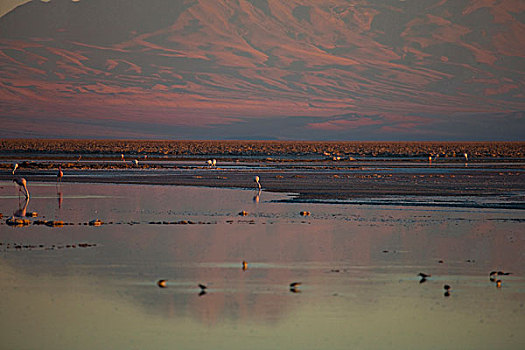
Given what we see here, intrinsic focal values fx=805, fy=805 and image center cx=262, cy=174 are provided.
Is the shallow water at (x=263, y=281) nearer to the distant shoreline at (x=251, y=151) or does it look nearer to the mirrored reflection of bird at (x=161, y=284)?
the mirrored reflection of bird at (x=161, y=284)

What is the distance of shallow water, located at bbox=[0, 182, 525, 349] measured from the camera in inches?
446

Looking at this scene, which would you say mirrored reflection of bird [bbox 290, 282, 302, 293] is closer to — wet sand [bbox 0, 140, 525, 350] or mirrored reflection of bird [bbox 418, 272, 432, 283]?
wet sand [bbox 0, 140, 525, 350]

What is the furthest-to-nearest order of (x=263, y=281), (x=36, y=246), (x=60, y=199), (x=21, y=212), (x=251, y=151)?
(x=251, y=151), (x=60, y=199), (x=21, y=212), (x=36, y=246), (x=263, y=281)

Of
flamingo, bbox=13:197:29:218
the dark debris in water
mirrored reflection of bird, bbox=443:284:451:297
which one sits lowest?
mirrored reflection of bird, bbox=443:284:451:297

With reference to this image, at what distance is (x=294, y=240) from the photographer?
19719 millimetres

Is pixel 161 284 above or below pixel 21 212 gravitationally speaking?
below

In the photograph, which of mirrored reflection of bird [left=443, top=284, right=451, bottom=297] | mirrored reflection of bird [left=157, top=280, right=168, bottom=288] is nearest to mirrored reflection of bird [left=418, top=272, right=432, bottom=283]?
mirrored reflection of bird [left=443, top=284, right=451, bottom=297]

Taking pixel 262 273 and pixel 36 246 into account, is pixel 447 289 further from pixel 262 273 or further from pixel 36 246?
pixel 36 246

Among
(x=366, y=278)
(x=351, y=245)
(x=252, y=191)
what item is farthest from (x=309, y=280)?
(x=252, y=191)

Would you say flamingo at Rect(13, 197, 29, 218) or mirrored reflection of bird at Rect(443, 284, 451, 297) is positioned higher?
flamingo at Rect(13, 197, 29, 218)

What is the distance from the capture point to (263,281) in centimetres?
1465

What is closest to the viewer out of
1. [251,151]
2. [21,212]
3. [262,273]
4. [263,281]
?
[263,281]

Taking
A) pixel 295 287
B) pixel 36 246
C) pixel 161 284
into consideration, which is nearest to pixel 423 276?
pixel 295 287

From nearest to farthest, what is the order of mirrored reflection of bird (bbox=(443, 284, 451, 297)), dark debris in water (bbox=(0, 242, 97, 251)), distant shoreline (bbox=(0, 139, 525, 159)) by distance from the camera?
mirrored reflection of bird (bbox=(443, 284, 451, 297)), dark debris in water (bbox=(0, 242, 97, 251)), distant shoreline (bbox=(0, 139, 525, 159))
